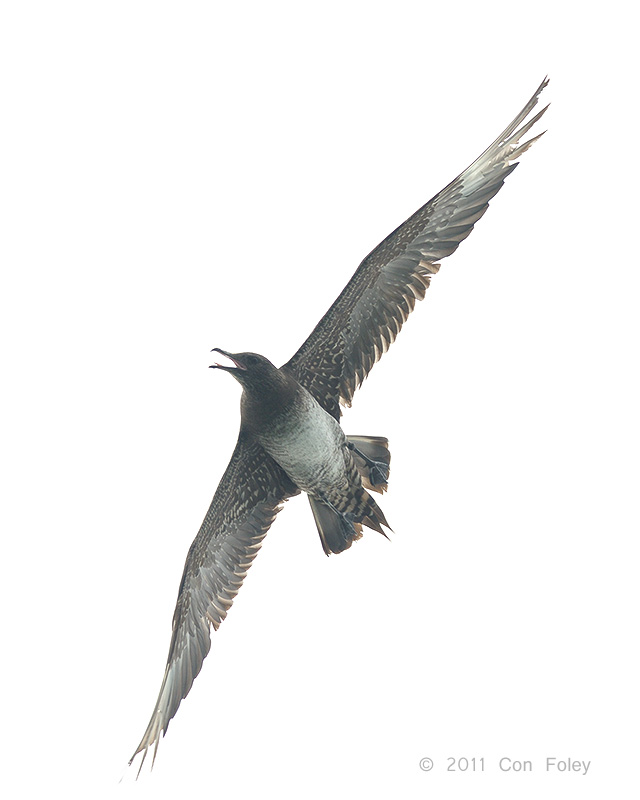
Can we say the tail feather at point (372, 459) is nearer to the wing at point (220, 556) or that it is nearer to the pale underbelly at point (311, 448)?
the pale underbelly at point (311, 448)

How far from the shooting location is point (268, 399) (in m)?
8.29

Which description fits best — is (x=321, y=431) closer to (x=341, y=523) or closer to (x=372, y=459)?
(x=372, y=459)

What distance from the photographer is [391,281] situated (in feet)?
28.0

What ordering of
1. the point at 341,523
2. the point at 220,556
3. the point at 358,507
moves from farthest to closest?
1. the point at 220,556
2. the point at 341,523
3. the point at 358,507

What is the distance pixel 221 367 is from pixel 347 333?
3.53 ft

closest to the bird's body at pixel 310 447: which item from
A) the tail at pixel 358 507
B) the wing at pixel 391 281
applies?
the tail at pixel 358 507

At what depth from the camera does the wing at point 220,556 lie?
8.96 metres

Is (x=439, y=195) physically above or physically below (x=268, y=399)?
above

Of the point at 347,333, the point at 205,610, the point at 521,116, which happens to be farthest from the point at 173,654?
the point at 521,116

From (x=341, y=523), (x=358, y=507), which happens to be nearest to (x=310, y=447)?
(x=358, y=507)

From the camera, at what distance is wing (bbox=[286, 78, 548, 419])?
8.30m

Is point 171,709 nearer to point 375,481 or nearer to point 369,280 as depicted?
point 375,481

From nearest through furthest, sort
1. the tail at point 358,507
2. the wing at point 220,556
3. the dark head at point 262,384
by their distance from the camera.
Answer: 1. the dark head at point 262,384
2. the tail at point 358,507
3. the wing at point 220,556

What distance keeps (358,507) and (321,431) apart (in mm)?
753
